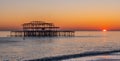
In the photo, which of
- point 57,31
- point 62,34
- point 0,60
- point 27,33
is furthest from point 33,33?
point 0,60

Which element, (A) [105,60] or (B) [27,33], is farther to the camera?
(B) [27,33]

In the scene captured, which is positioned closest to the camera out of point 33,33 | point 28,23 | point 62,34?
point 33,33

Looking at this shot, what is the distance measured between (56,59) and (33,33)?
107m

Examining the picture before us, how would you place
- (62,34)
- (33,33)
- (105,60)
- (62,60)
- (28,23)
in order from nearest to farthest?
(105,60) → (62,60) → (33,33) → (28,23) → (62,34)

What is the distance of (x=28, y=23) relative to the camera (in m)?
146

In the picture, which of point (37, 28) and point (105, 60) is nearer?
point (105, 60)

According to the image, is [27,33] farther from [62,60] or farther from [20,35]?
[62,60]

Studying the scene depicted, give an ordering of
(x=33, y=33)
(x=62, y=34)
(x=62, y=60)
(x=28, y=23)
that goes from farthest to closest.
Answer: (x=62, y=34) < (x=28, y=23) < (x=33, y=33) < (x=62, y=60)

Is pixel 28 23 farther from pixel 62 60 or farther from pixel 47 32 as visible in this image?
pixel 62 60

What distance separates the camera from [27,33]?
450 ft

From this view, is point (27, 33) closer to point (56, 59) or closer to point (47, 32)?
point (47, 32)

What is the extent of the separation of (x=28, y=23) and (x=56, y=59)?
118 meters

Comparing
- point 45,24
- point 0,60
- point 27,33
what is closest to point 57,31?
point 45,24

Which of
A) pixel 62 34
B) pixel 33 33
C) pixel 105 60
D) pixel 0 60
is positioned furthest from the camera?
pixel 62 34
